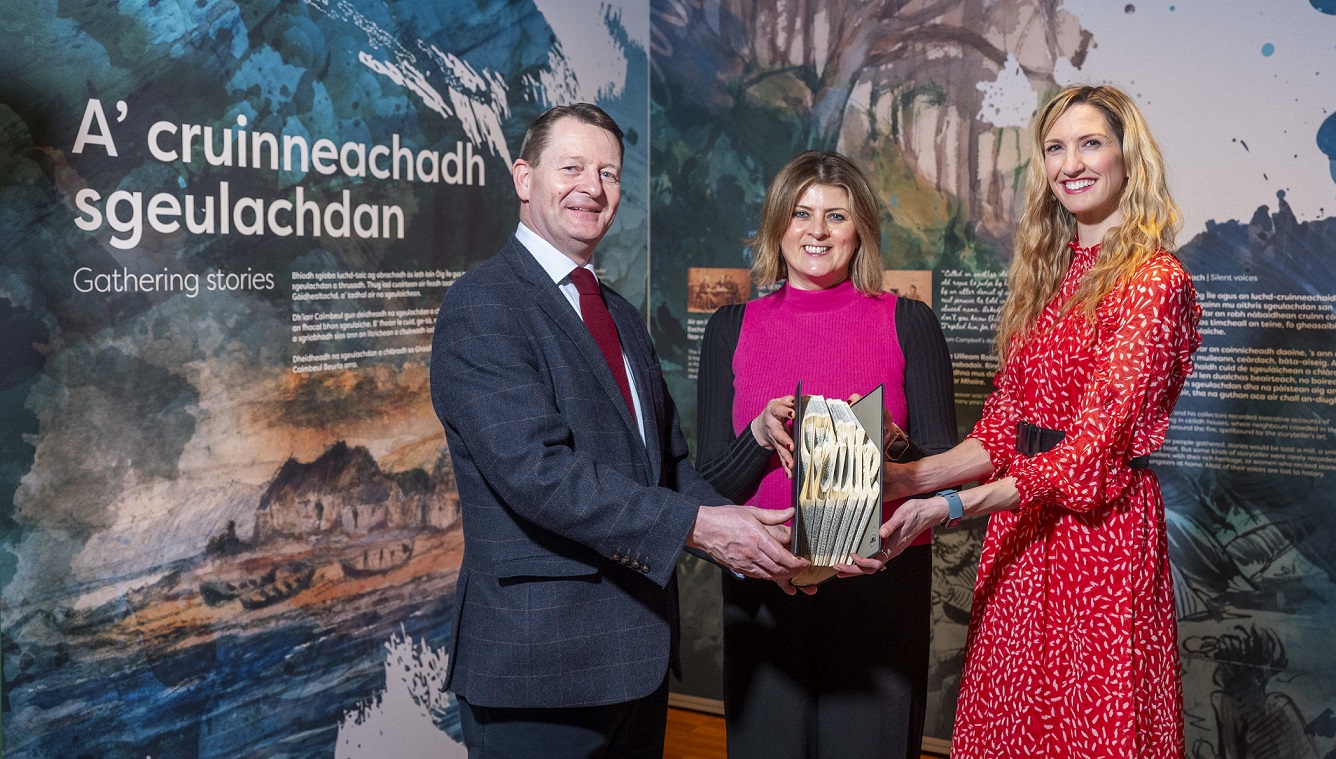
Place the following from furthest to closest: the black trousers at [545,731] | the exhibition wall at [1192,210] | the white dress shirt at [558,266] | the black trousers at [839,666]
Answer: the exhibition wall at [1192,210] < the black trousers at [839,666] < the white dress shirt at [558,266] < the black trousers at [545,731]

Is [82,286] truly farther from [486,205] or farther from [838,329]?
[838,329]

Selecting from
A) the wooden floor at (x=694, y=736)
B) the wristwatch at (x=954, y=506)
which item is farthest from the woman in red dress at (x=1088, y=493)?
the wooden floor at (x=694, y=736)

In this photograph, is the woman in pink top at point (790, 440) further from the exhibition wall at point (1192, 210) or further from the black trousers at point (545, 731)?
the exhibition wall at point (1192, 210)

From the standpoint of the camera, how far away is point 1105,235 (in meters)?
2.41

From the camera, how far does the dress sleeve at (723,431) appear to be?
2667 mm

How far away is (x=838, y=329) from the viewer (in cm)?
273

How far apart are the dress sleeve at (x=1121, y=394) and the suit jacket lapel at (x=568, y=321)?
35.8 inches

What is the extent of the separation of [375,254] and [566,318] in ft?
5.86

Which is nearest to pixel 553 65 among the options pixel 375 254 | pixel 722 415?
pixel 375 254

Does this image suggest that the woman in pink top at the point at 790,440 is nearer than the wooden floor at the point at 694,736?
Yes

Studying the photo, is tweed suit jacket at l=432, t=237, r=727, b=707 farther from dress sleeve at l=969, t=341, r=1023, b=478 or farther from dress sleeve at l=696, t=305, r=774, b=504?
dress sleeve at l=969, t=341, r=1023, b=478

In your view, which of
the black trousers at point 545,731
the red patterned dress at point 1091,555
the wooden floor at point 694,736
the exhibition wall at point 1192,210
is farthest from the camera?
the wooden floor at point 694,736

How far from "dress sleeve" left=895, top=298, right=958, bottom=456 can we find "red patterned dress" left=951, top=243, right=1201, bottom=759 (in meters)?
0.21

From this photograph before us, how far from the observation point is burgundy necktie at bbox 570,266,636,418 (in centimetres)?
213
